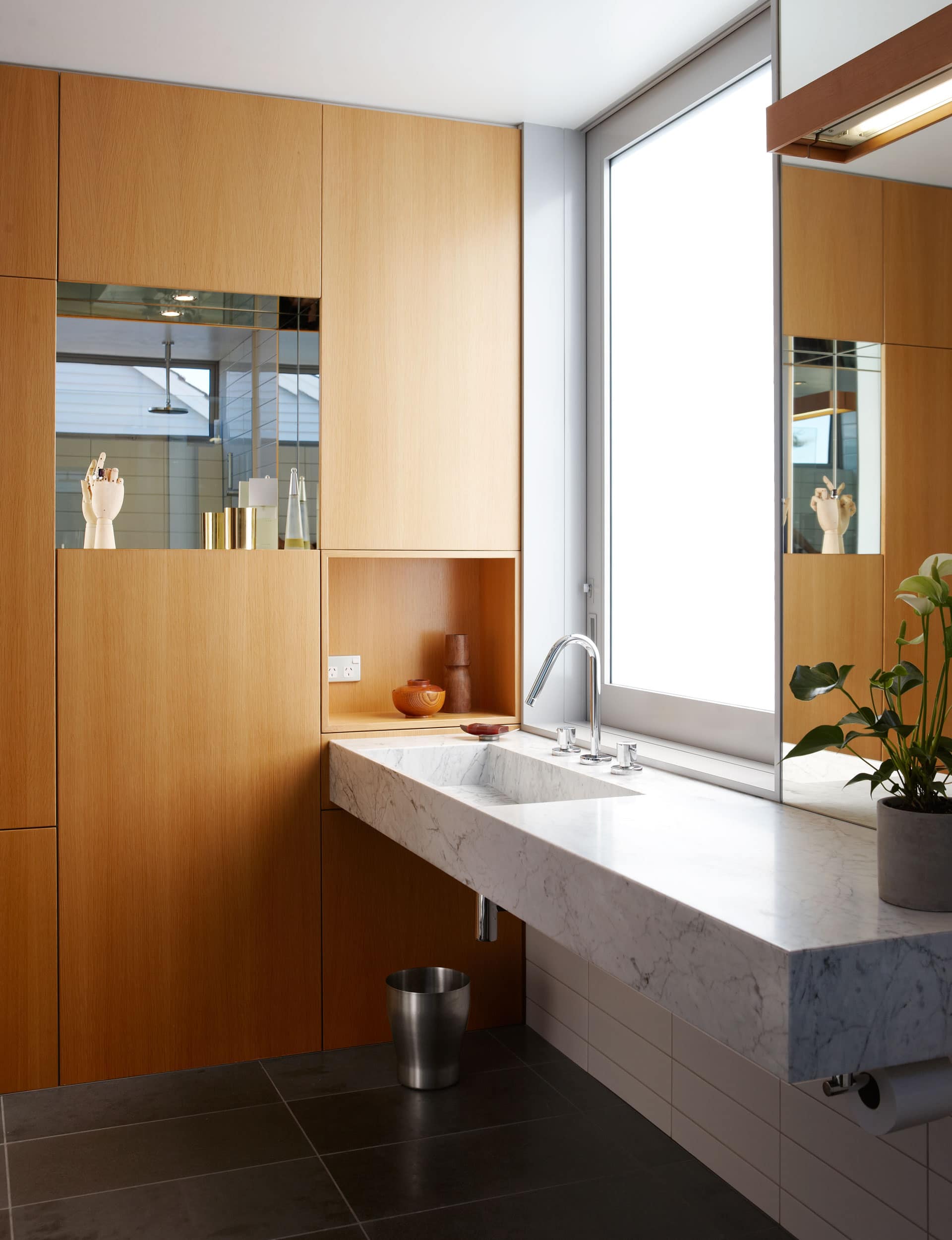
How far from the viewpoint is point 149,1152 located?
8.64 ft

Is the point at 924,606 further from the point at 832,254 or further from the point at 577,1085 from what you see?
the point at 577,1085

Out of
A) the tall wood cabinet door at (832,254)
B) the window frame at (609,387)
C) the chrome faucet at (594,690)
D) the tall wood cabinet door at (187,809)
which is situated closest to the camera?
the tall wood cabinet door at (832,254)

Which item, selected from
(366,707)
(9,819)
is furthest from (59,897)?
(366,707)

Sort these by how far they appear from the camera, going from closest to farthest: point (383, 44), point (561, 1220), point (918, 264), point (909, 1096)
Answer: point (909, 1096)
point (918, 264)
point (561, 1220)
point (383, 44)

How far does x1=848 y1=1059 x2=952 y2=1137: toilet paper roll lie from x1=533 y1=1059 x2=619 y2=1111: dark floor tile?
4.78 ft

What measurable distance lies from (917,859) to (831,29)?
4.93ft

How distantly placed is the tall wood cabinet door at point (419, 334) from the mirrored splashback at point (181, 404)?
0.30ft

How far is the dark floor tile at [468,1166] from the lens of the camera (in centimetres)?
244

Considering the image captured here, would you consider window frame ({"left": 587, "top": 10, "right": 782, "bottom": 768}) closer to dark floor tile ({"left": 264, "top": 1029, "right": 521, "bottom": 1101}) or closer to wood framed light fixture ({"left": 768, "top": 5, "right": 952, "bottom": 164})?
wood framed light fixture ({"left": 768, "top": 5, "right": 952, "bottom": 164})

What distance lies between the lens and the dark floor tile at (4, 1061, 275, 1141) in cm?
279

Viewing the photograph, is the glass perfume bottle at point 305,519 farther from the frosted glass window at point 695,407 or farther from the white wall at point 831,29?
the white wall at point 831,29

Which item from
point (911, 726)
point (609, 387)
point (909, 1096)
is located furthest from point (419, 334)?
point (909, 1096)

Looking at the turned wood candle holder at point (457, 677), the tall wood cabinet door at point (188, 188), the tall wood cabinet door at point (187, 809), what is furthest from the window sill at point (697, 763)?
the tall wood cabinet door at point (188, 188)

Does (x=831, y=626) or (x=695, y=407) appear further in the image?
(x=695, y=407)
